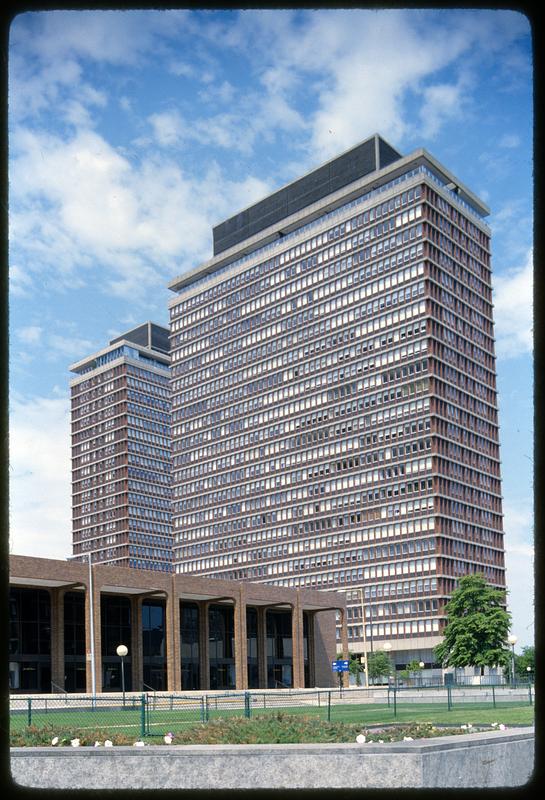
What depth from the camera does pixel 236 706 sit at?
4297 centimetres

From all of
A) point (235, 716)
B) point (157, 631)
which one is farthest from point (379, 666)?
point (235, 716)

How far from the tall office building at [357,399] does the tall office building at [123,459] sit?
2539 centimetres

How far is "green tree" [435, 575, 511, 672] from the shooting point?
240 ft

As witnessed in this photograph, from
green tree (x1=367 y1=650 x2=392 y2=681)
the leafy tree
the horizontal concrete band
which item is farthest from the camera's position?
the leafy tree

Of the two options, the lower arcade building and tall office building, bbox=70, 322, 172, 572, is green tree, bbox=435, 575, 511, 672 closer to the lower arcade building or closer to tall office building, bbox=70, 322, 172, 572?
the lower arcade building

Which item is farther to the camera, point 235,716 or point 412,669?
point 412,669

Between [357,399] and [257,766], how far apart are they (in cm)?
11859

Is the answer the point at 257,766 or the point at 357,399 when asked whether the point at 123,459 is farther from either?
the point at 257,766

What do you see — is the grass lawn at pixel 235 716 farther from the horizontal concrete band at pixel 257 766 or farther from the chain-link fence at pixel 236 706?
the horizontal concrete band at pixel 257 766

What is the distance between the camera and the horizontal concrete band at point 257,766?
12.0 meters

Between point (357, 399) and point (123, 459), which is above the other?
point (357, 399)

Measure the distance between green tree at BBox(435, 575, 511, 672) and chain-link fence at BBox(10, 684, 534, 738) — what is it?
68.1 ft

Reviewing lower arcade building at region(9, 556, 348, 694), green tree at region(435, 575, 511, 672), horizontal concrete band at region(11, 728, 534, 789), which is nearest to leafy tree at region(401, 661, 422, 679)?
lower arcade building at region(9, 556, 348, 694)

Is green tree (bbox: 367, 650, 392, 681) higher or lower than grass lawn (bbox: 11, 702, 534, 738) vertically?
lower
